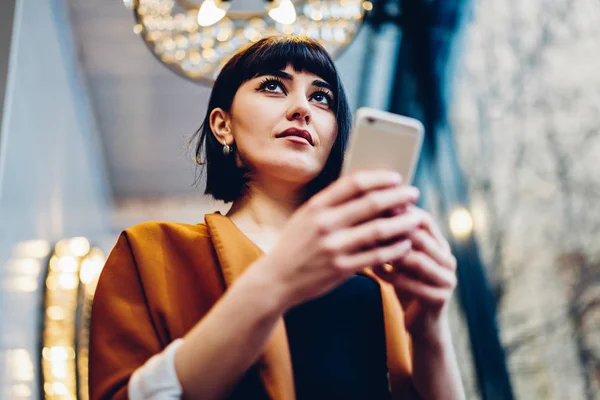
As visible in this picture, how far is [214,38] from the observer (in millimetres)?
1099

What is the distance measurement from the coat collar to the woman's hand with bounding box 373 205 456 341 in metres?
0.08

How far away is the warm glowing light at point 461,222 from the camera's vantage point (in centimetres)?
117

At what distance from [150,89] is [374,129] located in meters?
1.75

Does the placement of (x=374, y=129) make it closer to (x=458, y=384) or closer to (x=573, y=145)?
(x=458, y=384)

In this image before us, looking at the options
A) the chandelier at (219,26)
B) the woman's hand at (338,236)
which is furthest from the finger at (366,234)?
the chandelier at (219,26)

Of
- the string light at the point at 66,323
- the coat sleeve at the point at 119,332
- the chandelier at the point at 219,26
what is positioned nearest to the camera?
the coat sleeve at the point at 119,332

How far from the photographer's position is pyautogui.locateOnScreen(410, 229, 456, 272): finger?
1.61ft

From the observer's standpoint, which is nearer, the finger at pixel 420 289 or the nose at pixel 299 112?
the finger at pixel 420 289

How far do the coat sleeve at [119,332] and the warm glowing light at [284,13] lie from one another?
631mm

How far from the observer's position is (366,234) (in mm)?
426

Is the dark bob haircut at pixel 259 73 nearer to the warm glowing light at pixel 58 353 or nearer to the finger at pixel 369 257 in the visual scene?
the finger at pixel 369 257

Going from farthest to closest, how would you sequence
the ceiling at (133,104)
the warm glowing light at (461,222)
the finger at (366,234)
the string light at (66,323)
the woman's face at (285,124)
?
the ceiling at (133,104) < the string light at (66,323) < the warm glowing light at (461,222) < the woman's face at (285,124) < the finger at (366,234)

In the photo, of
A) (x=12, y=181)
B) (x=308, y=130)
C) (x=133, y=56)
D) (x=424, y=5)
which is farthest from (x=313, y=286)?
(x=133, y=56)

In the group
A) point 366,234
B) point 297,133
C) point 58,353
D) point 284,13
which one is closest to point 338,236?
point 366,234
